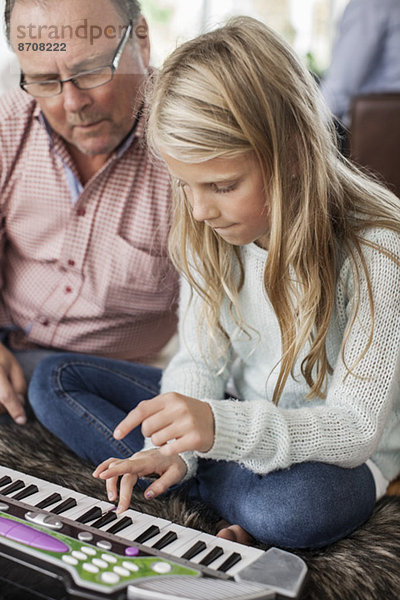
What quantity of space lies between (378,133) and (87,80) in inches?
44.2

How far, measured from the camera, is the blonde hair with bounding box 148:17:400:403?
94 centimetres

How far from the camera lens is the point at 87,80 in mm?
1205

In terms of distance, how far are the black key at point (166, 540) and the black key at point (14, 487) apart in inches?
8.3

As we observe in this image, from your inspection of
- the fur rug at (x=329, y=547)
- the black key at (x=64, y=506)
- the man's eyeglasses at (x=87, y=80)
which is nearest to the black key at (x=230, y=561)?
the fur rug at (x=329, y=547)

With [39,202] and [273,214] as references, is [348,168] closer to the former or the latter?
[273,214]

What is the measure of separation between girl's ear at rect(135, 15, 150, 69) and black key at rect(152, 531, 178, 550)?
81 centimetres

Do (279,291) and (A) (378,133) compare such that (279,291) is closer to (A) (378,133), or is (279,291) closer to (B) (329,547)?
(B) (329,547)

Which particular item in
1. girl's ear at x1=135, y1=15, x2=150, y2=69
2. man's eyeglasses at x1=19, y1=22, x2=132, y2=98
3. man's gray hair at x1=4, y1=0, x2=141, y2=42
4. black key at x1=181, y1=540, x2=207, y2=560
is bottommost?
black key at x1=181, y1=540, x2=207, y2=560

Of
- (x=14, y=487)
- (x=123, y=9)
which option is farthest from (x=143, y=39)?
(x=14, y=487)

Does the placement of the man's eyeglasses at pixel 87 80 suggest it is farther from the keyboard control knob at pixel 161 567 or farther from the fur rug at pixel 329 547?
the keyboard control knob at pixel 161 567

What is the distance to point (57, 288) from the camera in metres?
1.46

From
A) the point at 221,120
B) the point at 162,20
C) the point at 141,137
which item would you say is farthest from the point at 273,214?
the point at 162,20

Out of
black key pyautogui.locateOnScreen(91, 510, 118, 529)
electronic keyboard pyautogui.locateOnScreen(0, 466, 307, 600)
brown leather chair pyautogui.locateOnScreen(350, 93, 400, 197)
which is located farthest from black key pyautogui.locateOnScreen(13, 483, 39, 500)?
brown leather chair pyautogui.locateOnScreen(350, 93, 400, 197)

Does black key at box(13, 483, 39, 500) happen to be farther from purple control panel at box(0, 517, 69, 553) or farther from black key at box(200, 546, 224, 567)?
black key at box(200, 546, 224, 567)
